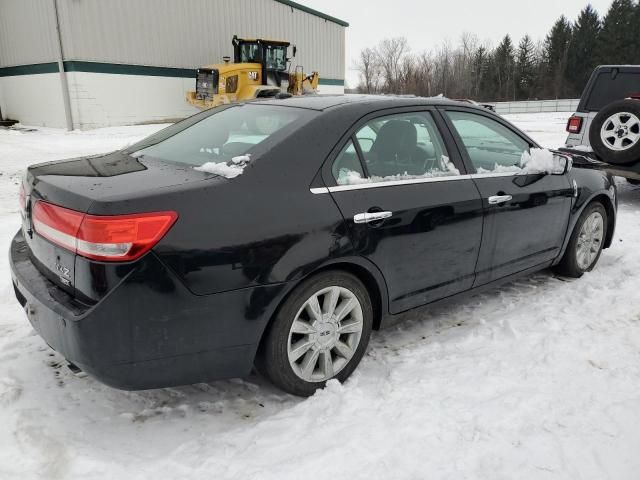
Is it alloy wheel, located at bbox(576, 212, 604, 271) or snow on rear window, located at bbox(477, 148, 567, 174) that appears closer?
snow on rear window, located at bbox(477, 148, 567, 174)

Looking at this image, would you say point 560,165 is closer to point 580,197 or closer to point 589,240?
point 580,197

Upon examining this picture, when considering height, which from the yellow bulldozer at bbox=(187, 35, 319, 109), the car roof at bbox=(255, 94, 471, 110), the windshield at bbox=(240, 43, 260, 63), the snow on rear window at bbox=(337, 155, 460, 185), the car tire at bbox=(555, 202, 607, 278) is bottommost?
the car tire at bbox=(555, 202, 607, 278)

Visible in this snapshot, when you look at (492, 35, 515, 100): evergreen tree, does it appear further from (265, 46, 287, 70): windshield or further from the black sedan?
the black sedan

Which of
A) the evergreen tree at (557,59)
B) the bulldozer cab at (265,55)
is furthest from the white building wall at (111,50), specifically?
the evergreen tree at (557,59)

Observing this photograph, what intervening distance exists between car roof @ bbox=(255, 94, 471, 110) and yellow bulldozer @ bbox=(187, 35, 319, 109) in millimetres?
16072

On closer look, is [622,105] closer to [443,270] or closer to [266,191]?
[443,270]

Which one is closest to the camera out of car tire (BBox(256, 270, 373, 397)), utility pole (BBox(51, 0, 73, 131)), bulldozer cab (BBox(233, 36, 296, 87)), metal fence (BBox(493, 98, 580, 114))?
car tire (BBox(256, 270, 373, 397))

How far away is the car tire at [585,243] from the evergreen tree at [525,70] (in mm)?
75007

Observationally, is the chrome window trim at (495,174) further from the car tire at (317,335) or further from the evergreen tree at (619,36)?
the evergreen tree at (619,36)

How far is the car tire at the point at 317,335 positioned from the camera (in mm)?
2605

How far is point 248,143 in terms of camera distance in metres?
2.80

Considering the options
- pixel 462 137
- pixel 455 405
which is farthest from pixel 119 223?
pixel 462 137

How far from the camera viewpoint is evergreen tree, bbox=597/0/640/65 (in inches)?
2537

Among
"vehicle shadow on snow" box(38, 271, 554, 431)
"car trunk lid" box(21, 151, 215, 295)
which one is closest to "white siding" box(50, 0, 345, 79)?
"car trunk lid" box(21, 151, 215, 295)
